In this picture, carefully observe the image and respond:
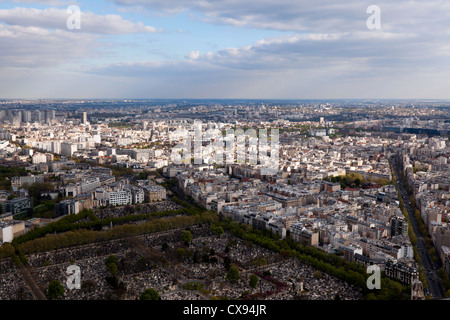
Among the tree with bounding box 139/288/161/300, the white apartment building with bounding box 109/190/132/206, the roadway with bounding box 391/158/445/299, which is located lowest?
the roadway with bounding box 391/158/445/299

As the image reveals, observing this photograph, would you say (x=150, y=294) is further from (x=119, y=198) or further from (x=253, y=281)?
(x=119, y=198)

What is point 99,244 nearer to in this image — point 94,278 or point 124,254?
point 124,254

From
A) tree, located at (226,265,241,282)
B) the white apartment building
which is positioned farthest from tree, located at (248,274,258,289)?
the white apartment building

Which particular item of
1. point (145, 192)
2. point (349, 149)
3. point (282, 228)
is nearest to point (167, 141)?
point (349, 149)

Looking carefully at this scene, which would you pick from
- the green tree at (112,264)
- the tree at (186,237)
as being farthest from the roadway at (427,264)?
the green tree at (112,264)

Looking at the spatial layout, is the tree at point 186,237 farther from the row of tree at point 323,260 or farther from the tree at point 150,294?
the tree at point 150,294

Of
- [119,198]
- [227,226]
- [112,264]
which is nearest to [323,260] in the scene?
[227,226]

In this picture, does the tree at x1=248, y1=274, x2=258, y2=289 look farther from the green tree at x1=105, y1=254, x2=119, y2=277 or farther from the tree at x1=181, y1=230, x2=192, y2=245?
the tree at x1=181, y1=230, x2=192, y2=245

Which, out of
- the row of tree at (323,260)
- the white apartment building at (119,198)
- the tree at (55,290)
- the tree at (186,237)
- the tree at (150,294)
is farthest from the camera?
the white apartment building at (119,198)
